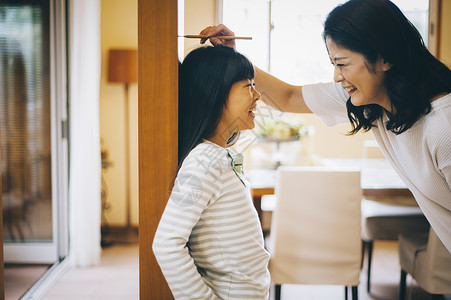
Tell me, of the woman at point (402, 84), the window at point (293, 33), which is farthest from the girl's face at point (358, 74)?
the window at point (293, 33)

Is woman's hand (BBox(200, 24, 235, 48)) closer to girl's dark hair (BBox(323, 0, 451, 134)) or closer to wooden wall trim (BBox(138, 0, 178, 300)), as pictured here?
wooden wall trim (BBox(138, 0, 178, 300))

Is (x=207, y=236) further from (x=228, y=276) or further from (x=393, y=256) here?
(x=393, y=256)

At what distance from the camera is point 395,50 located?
1078mm

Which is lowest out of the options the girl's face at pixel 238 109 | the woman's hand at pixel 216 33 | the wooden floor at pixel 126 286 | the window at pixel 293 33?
the wooden floor at pixel 126 286

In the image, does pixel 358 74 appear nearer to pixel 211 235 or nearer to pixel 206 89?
pixel 206 89

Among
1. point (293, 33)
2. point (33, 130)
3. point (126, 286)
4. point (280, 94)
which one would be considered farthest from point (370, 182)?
point (293, 33)

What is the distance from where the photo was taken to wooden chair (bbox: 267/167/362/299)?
2018 mm

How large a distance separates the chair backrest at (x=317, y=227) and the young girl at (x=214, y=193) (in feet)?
3.28

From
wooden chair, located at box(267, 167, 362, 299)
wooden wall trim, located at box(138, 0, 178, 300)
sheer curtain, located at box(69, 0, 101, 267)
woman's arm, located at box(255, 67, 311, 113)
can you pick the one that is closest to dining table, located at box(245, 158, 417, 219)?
wooden chair, located at box(267, 167, 362, 299)

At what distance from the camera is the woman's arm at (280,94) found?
1364mm

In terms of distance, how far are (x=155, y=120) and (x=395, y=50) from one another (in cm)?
69

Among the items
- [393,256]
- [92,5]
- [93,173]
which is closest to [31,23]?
[92,5]

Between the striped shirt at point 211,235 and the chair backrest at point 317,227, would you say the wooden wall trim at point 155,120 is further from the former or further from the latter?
the chair backrest at point 317,227

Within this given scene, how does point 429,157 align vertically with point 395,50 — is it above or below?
below
